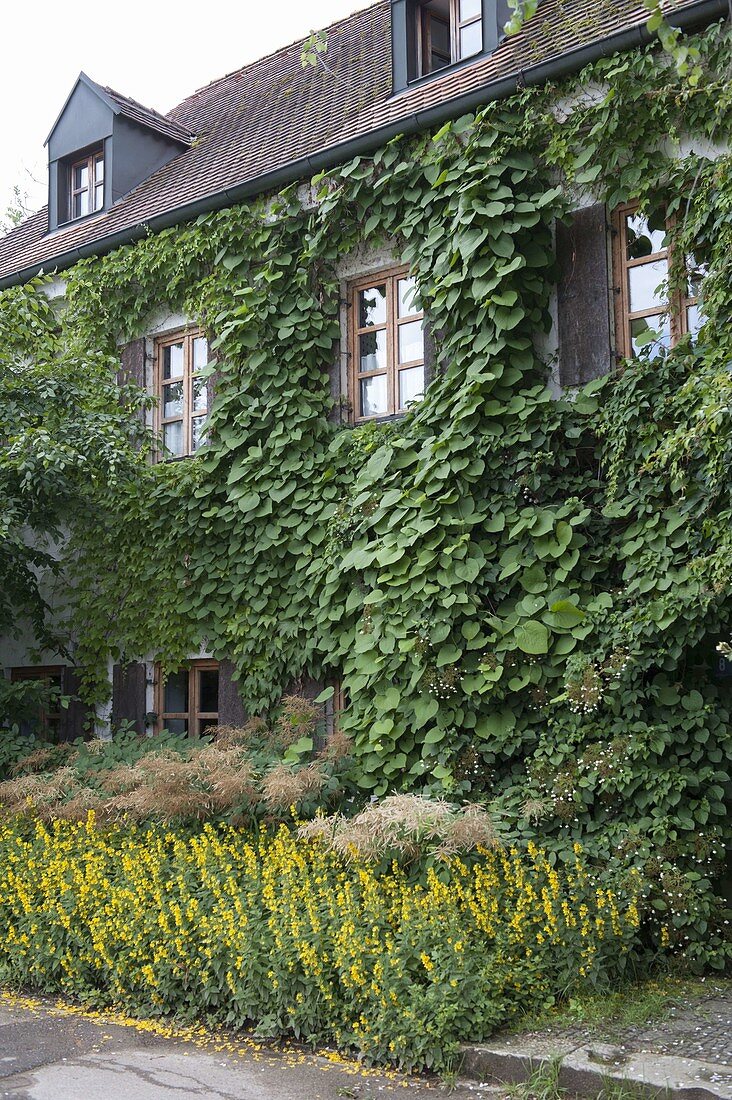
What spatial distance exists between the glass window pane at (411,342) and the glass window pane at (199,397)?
2.33 metres

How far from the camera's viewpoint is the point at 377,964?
19.1ft

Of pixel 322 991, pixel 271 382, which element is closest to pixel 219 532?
pixel 271 382

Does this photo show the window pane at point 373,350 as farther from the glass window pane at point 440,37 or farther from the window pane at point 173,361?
the glass window pane at point 440,37

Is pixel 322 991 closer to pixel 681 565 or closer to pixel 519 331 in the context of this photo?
pixel 681 565

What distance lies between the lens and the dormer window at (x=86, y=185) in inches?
539

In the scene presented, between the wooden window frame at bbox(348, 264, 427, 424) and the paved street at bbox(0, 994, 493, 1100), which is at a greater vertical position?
the wooden window frame at bbox(348, 264, 427, 424)

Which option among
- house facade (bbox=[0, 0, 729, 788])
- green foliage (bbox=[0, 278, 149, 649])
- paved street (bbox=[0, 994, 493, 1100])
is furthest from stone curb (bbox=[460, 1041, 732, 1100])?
green foliage (bbox=[0, 278, 149, 649])

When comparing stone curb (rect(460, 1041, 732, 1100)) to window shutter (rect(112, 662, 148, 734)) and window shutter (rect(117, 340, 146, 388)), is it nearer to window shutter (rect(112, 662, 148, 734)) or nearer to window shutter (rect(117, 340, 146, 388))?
window shutter (rect(112, 662, 148, 734))

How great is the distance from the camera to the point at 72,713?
1169 cm

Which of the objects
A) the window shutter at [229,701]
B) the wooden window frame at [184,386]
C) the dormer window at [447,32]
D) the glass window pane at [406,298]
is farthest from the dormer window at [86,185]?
the window shutter at [229,701]

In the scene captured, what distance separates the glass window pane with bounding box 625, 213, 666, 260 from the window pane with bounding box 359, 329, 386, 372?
2.43 meters

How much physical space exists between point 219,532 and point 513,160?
4.24 metres

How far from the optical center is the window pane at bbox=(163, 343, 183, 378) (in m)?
11.7

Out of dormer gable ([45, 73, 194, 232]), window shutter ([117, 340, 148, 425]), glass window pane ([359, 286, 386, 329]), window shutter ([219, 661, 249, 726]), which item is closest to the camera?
glass window pane ([359, 286, 386, 329])
